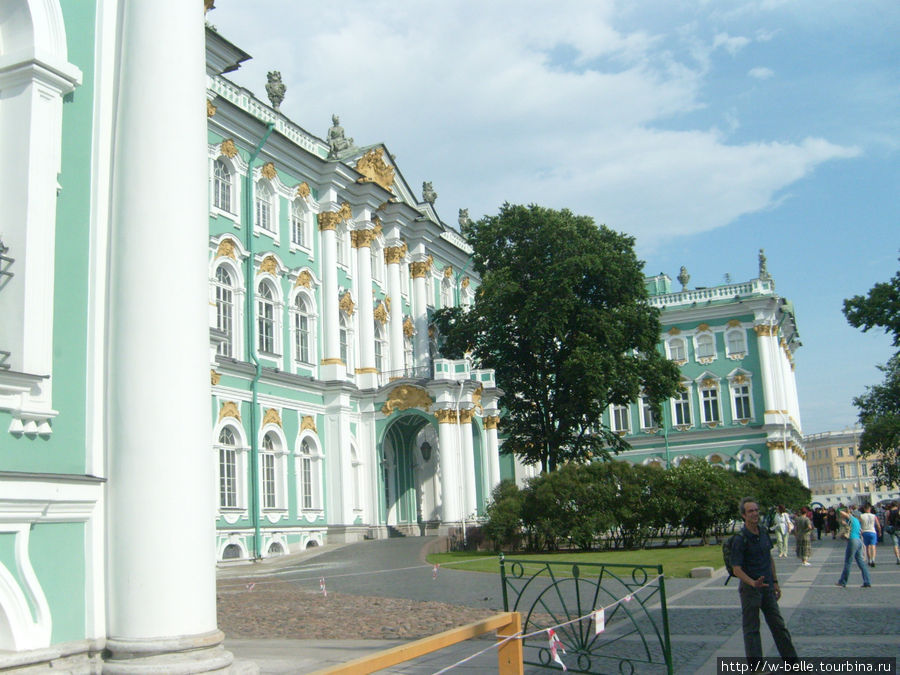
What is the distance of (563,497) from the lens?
2788 centimetres

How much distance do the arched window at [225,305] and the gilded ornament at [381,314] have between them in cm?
929

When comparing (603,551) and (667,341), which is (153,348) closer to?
(603,551)

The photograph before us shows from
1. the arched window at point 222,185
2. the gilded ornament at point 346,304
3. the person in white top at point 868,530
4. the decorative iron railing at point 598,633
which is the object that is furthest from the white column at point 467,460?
the decorative iron railing at point 598,633

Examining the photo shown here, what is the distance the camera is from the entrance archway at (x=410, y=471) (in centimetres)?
3781

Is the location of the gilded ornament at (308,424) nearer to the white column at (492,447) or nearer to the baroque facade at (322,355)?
the baroque facade at (322,355)

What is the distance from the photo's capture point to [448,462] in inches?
1364

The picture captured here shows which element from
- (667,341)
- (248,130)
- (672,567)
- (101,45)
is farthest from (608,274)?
(101,45)

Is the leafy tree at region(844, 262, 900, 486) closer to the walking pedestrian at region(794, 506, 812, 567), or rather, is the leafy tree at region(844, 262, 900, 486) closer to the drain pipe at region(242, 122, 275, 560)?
the walking pedestrian at region(794, 506, 812, 567)

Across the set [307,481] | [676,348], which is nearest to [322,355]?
[307,481]

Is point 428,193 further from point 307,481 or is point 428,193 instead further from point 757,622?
point 757,622

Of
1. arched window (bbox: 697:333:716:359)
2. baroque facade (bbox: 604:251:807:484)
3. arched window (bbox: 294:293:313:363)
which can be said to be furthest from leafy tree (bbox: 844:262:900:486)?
arched window (bbox: 294:293:313:363)

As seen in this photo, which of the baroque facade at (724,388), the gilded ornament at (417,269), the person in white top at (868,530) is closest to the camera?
the person in white top at (868,530)

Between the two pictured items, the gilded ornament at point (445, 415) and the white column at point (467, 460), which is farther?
the white column at point (467, 460)

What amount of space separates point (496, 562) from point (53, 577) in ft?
63.1
